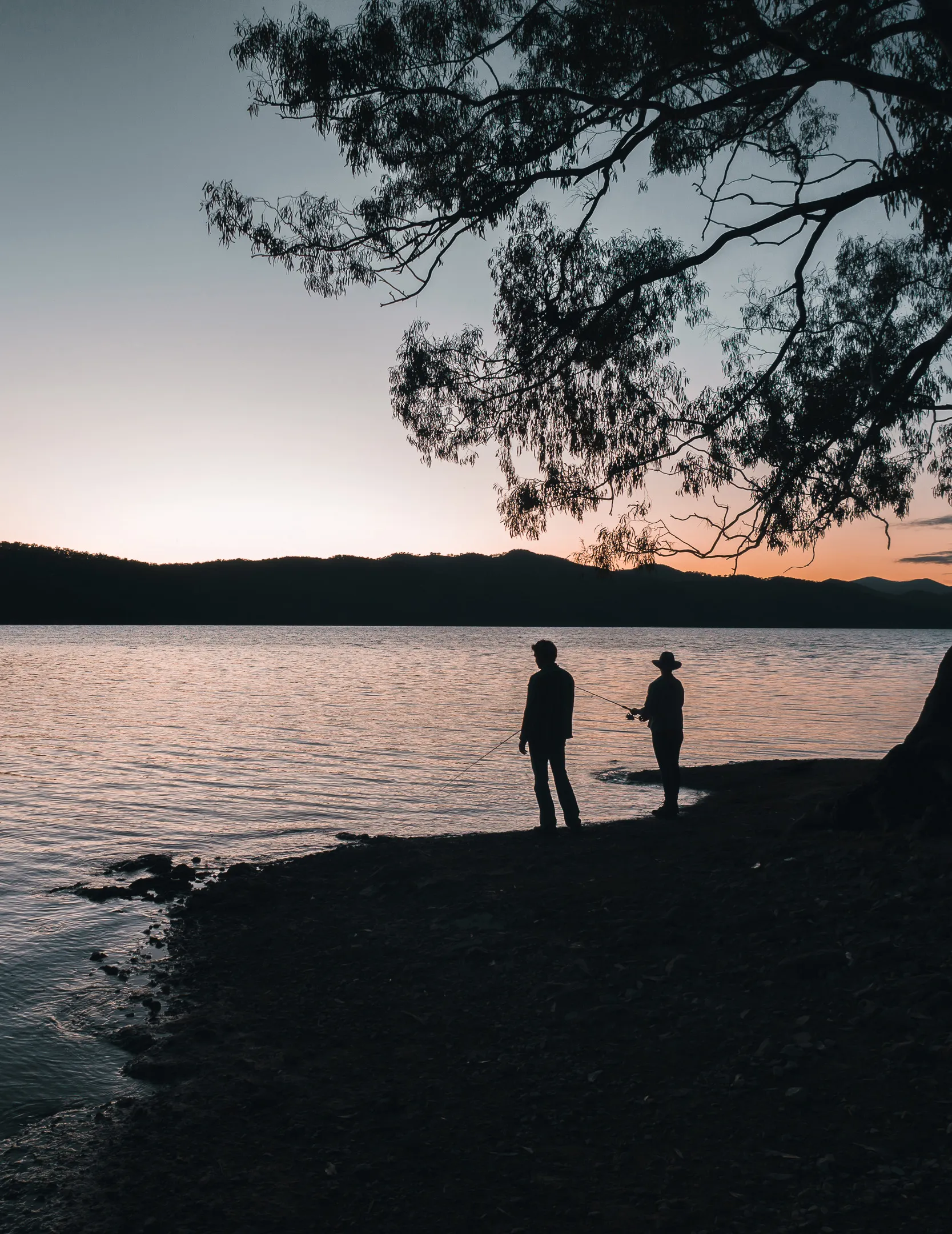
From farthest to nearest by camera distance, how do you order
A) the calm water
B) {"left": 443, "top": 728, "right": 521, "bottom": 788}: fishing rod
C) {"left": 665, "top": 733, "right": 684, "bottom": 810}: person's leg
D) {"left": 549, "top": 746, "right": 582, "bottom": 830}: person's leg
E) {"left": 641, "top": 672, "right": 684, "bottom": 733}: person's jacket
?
1. {"left": 443, "top": 728, "right": 521, "bottom": 788}: fishing rod
2. {"left": 665, "top": 733, "right": 684, "bottom": 810}: person's leg
3. {"left": 641, "top": 672, "right": 684, "bottom": 733}: person's jacket
4. {"left": 549, "top": 746, "right": 582, "bottom": 830}: person's leg
5. the calm water

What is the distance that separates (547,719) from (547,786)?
0.89 m

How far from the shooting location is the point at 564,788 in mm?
10336

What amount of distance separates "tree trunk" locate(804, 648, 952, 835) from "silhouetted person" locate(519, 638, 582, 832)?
2.79m

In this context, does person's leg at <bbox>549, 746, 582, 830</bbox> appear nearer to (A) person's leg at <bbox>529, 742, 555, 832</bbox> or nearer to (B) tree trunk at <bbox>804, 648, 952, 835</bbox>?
(A) person's leg at <bbox>529, 742, 555, 832</bbox>

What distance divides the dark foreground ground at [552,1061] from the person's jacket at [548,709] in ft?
6.37

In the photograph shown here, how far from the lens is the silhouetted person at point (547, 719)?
32.7ft

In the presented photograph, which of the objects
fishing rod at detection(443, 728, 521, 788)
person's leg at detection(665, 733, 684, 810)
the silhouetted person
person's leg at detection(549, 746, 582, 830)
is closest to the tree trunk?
person's leg at detection(665, 733, 684, 810)

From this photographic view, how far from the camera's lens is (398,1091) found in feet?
15.4

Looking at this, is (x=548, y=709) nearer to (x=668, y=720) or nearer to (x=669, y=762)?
(x=668, y=720)

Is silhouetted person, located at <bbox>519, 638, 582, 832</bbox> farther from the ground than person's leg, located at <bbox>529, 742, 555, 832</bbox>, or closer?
farther from the ground

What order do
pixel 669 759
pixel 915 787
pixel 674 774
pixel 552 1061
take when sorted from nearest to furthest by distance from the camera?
pixel 552 1061
pixel 915 787
pixel 669 759
pixel 674 774

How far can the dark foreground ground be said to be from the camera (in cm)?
368

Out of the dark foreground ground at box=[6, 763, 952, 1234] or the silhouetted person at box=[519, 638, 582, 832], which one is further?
the silhouetted person at box=[519, 638, 582, 832]

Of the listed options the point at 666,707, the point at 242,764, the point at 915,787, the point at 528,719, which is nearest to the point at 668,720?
the point at 666,707
